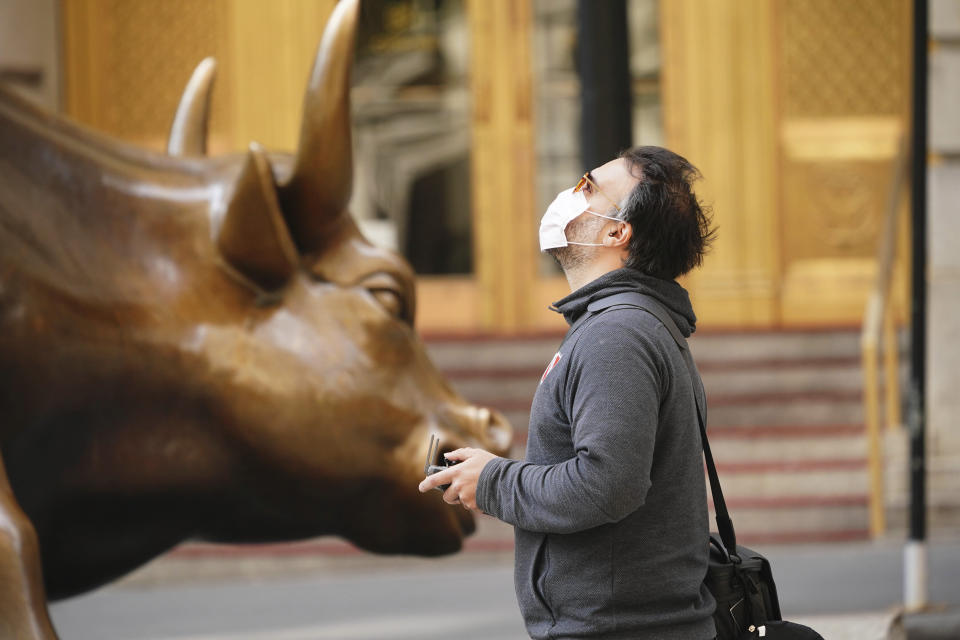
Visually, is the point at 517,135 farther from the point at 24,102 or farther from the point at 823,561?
the point at 24,102

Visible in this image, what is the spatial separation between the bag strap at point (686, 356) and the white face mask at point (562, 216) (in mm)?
109

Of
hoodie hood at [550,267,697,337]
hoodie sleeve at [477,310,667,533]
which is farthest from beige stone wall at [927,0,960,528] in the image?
hoodie sleeve at [477,310,667,533]

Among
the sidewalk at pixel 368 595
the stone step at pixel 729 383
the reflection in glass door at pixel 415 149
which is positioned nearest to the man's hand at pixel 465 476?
the sidewalk at pixel 368 595

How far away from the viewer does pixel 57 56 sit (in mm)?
9117

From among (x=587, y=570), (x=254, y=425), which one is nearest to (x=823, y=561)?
(x=254, y=425)

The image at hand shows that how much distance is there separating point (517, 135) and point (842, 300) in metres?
2.88

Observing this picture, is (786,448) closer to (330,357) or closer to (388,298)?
(388,298)

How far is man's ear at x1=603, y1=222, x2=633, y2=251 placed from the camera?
195 centimetres

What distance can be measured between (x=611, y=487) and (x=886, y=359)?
257 inches

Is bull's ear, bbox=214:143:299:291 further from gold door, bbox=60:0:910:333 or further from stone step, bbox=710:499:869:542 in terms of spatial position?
gold door, bbox=60:0:910:333

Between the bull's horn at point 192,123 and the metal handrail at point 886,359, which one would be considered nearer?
the bull's horn at point 192,123

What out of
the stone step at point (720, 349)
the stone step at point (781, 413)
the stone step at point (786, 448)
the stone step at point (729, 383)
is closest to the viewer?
the stone step at point (786, 448)

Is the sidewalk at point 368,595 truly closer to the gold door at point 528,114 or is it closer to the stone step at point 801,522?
the stone step at point 801,522

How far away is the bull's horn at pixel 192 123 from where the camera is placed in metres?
3.16
